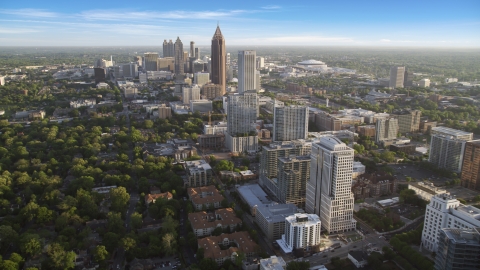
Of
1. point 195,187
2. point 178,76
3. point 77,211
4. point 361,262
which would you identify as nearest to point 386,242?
point 361,262

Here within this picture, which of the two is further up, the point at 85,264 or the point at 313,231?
the point at 313,231

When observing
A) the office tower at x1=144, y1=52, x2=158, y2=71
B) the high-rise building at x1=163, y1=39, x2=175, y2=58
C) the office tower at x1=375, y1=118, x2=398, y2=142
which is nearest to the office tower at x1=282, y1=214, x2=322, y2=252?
the office tower at x1=375, y1=118, x2=398, y2=142

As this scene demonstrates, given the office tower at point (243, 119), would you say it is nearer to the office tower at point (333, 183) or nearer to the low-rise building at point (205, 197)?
the low-rise building at point (205, 197)

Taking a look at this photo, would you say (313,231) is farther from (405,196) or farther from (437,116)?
(437,116)

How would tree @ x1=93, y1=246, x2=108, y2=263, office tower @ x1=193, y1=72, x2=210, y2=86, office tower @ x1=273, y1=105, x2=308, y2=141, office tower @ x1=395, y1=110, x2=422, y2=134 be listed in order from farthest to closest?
1. office tower @ x1=193, y1=72, x2=210, y2=86
2. office tower @ x1=395, y1=110, x2=422, y2=134
3. office tower @ x1=273, y1=105, x2=308, y2=141
4. tree @ x1=93, y1=246, x2=108, y2=263

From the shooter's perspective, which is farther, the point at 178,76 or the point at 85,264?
the point at 178,76

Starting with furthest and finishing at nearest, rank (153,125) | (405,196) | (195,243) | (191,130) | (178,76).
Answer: (178,76)
(153,125)
(191,130)
(405,196)
(195,243)

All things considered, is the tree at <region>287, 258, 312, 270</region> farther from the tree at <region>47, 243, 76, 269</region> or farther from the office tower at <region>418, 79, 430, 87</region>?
the office tower at <region>418, 79, 430, 87</region>
